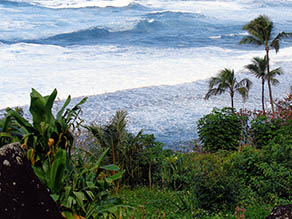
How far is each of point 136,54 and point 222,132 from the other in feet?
79.5

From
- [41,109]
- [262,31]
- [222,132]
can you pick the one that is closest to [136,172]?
[41,109]

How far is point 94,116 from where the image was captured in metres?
19.2

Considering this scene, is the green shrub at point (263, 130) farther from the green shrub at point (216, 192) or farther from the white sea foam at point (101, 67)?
the white sea foam at point (101, 67)

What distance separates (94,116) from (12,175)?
16.4 meters

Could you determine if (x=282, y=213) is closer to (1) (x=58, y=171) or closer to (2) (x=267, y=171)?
(1) (x=58, y=171)

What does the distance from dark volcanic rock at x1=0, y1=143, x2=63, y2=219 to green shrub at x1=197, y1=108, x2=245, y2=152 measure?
9.18 metres

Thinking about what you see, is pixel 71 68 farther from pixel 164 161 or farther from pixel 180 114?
pixel 164 161

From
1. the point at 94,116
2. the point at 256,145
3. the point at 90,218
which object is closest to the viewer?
the point at 90,218

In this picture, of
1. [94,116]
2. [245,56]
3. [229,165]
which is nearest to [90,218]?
[229,165]

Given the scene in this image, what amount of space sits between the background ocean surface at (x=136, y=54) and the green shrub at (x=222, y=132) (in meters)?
4.66

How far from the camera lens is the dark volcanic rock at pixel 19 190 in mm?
2854

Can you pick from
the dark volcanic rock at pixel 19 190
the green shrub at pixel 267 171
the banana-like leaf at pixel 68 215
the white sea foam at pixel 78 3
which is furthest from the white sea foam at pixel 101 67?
the white sea foam at pixel 78 3

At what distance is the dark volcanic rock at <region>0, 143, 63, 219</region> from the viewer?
2854mm

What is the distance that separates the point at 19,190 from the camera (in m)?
2.91
